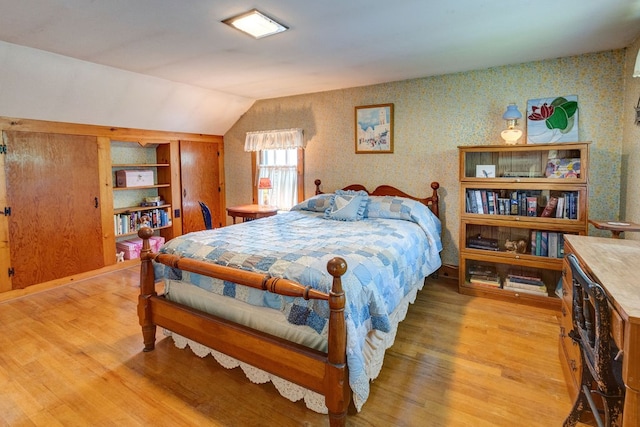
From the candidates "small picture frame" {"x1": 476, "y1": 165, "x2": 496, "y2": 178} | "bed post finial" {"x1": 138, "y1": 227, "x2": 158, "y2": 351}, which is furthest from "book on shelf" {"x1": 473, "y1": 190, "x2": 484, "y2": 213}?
"bed post finial" {"x1": 138, "y1": 227, "x2": 158, "y2": 351}

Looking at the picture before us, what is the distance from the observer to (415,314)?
304 cm

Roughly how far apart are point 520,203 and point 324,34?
2.39m

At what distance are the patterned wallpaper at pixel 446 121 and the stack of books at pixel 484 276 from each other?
0.27 m

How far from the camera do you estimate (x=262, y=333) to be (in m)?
1.94

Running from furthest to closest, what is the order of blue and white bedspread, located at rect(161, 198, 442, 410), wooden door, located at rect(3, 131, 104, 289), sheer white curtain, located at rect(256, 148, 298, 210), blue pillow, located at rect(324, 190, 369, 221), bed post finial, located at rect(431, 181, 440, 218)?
sheer white curtain, located at rect(256, 148, 298, 210)
bed post finial, located at rect(431, 181, 440, 218)
blue pillow, located at rect(324, 190, 369, 221)
wooden door, located at rect(3, 131, 104, 289)
blue and white bedspread, located at rect(161, 198, 442, 410)

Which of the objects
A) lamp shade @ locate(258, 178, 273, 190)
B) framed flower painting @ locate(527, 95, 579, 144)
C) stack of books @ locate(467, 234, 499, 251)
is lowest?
stack of books @ locate(467, 234, 499, 251)

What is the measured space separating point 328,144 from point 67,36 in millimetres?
2851

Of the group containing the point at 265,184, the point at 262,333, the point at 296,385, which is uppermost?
the point at 265,184

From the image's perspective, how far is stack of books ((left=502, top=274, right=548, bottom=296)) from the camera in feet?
10.5

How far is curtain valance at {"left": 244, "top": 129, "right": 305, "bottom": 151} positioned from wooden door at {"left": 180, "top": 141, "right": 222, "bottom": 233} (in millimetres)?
704

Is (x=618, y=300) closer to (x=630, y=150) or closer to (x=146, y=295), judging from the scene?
(x=630, y=150)

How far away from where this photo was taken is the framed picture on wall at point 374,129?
410 centimetres

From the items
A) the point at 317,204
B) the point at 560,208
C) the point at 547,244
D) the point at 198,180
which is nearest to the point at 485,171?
the point at 560,208

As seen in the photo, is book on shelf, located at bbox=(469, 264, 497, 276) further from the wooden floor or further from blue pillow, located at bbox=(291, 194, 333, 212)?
blue pillow, located at bbox=(291, 194, 333, 212)
